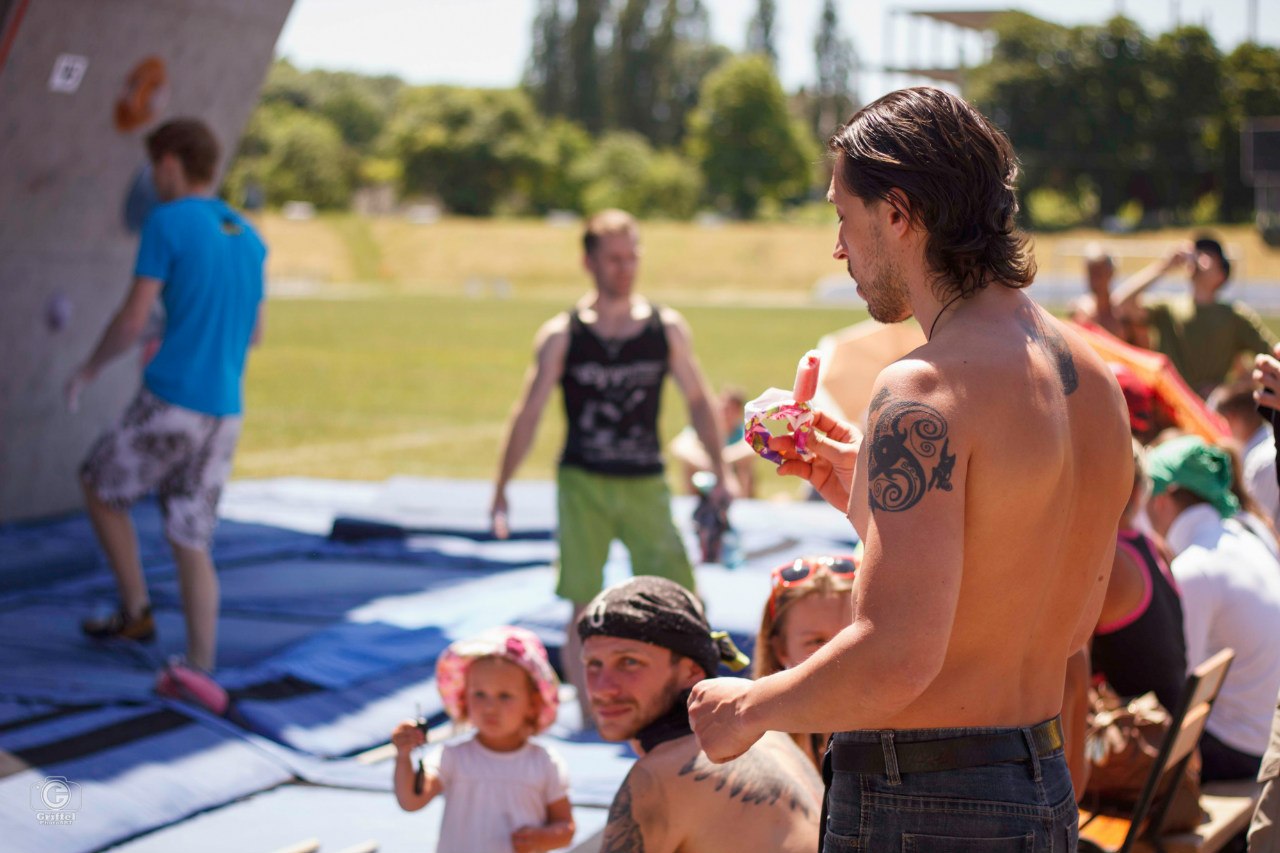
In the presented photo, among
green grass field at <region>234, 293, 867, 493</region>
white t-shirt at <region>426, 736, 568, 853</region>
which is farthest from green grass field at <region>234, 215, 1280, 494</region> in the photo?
white t-shirt at <region>426, 736, 568, 853</region>

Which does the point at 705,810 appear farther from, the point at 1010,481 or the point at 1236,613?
the point at 1236,613

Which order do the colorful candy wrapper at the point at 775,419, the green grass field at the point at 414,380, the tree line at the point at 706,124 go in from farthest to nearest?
the tree line at the point at 706,124, the green grass field at the point at 414,380, the colorful candy wrapper at the point at 775,419

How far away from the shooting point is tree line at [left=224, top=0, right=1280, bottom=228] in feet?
276

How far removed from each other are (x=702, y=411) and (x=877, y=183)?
12.9 feet

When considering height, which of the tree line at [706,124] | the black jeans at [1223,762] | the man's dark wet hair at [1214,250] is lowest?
the black jeans at [1223,762]

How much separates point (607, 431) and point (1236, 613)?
237 cm

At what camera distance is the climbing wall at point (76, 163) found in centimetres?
745

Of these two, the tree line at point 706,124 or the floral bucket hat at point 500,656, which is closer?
the floral bucket hat at point 500,656

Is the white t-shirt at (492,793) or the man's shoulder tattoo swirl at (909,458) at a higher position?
the man's shoulder tattoo swirl at (909,458)

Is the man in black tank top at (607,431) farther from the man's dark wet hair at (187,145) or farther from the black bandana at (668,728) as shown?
the black bandana at (668,728)

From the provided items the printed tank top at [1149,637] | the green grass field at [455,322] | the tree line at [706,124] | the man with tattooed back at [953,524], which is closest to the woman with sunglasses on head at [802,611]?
the printed tank top at [1149,637]

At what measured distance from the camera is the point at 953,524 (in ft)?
6.07

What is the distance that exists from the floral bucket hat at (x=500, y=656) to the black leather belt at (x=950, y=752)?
183 cm

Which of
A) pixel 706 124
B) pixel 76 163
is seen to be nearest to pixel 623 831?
pixel 76 163
